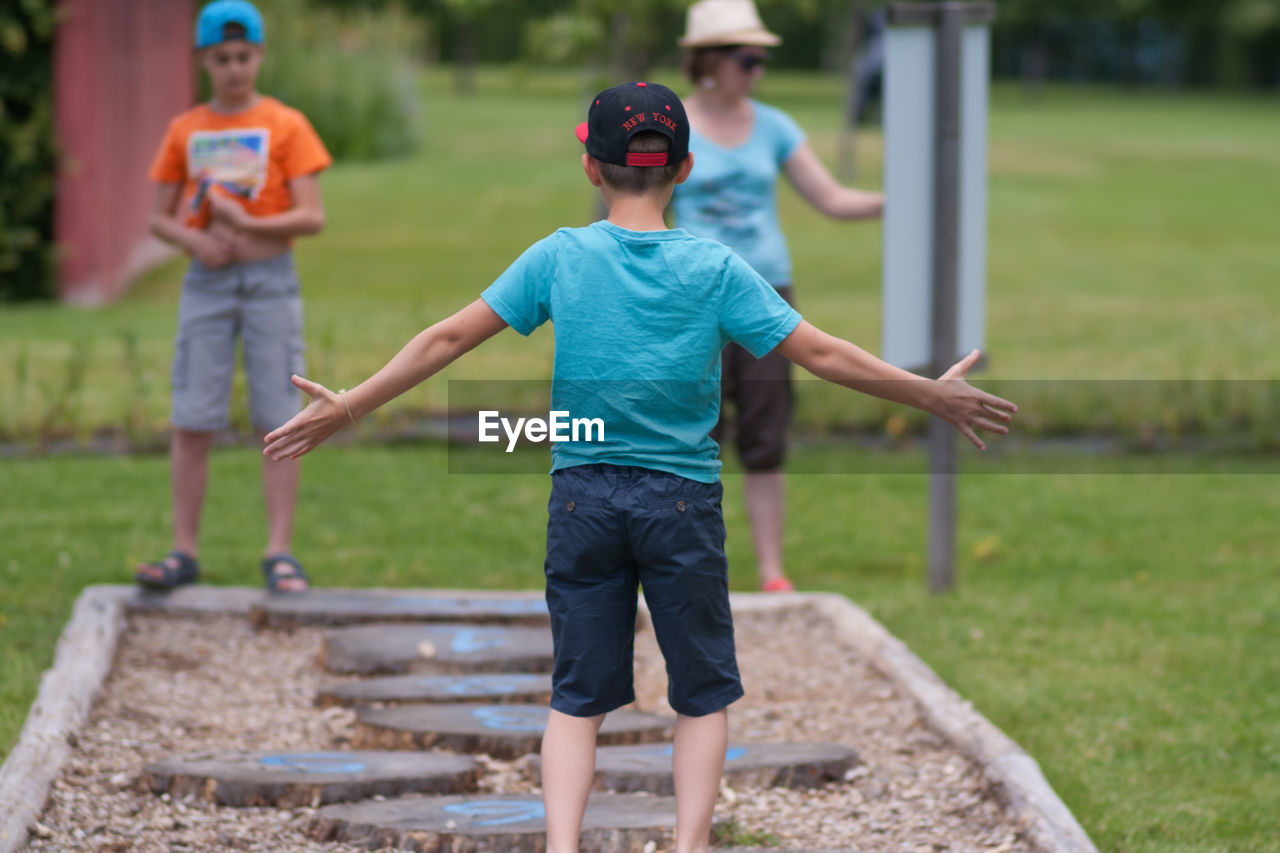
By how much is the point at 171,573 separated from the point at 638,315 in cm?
300

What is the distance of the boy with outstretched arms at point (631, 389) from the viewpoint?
3.28 m

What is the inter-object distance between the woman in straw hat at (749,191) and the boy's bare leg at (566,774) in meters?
2.62

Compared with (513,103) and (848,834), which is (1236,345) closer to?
(848,834)

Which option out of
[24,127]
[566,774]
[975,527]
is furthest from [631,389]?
[24,127]

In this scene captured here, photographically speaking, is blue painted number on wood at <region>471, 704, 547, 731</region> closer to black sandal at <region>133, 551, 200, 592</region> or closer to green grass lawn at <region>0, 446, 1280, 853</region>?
green grass lawn at <region>0, 446, 1280, 853</region>

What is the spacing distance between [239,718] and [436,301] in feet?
33.1

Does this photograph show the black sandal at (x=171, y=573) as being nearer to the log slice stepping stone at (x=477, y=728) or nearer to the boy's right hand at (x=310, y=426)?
the log slice stepping stone at (x=477, y=728)

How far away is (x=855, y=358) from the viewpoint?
130 inches

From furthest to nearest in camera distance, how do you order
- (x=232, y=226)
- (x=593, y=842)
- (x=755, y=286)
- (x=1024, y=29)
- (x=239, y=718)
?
(x=1024, y=29) < (x=232, y=226) < (x=239, y=718) < (x=593, y=842) < (x=755, y=286)

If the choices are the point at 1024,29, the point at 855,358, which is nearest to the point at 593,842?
the point at 855,358

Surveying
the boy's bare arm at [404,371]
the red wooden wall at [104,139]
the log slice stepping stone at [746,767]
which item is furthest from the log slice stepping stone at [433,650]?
the red wooden wall at [104,139]

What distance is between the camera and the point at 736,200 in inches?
229

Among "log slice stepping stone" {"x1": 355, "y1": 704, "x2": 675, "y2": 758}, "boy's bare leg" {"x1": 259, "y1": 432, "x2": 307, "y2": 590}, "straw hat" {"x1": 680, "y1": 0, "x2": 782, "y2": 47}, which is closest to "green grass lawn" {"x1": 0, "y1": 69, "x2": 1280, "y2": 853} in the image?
"boy's bare leg" {"x1": 259, "y1": 432, "x2": 307, "y2": 590}

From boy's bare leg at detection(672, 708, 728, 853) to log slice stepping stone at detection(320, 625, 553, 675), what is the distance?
70.2 inches
